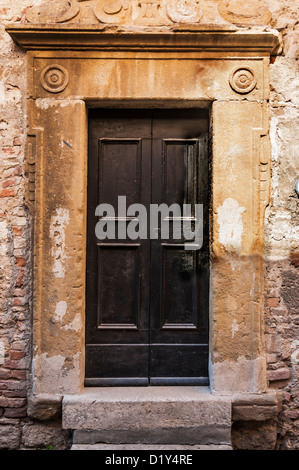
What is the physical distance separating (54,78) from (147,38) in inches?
29.9

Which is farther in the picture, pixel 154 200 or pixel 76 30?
pixel 154 200

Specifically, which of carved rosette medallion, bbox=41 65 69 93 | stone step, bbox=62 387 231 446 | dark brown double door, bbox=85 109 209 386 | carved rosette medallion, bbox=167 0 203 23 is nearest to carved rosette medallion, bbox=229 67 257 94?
dark brown double door, bbox=85 109 209 386

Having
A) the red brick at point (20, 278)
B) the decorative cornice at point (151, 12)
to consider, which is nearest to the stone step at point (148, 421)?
the red brick at point (20, 278)

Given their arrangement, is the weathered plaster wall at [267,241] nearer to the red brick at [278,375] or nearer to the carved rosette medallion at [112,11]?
the red brick at [278,375]

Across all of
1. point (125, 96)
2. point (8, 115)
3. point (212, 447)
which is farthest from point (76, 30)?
point (212, 447)

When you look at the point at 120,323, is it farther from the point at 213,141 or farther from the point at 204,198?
the point at 213,141

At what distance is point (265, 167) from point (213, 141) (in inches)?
17.5

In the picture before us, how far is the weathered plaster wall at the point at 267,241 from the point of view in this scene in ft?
9.37

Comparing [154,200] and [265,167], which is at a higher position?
[265,167]

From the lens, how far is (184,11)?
9.27 feet

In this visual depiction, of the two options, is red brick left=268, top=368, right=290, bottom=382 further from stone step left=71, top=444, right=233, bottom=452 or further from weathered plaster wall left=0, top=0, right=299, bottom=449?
stone step left=71, top=444, right=233, bottom=452

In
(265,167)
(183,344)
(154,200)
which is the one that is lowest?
(183,344)

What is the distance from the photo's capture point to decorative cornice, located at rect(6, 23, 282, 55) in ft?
9.01

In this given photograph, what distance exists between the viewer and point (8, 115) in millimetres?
2873
